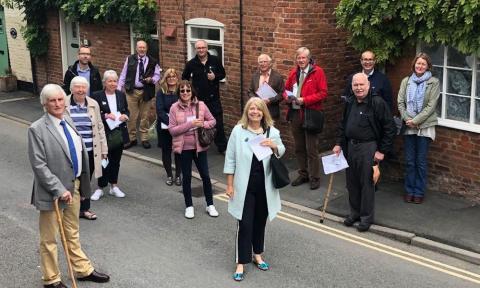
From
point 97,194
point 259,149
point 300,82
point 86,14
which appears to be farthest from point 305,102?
point 86,14

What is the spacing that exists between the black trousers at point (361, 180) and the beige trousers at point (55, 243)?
11.3 feet

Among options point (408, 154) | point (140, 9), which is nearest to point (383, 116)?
point (408, 154)

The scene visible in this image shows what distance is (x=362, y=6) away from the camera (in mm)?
8852

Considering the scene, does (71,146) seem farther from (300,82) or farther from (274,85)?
(274,85)

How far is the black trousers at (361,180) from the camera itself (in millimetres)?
7625

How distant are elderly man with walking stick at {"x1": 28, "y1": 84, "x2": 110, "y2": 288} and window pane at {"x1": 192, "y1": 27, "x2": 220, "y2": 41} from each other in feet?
20.9

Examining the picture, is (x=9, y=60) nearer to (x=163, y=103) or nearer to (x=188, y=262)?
(x=163, y=103)

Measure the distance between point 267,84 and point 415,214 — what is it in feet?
10.2

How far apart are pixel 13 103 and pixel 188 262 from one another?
11745mm

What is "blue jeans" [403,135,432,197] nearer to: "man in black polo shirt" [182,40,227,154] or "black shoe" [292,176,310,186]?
"black shoe" [292,176,310,186]

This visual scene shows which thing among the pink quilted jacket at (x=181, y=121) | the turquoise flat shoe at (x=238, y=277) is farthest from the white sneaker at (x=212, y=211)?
the turquoise flat shoe at (x=238, y=277)

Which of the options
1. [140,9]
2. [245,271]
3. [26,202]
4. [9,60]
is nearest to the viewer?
[245,271]

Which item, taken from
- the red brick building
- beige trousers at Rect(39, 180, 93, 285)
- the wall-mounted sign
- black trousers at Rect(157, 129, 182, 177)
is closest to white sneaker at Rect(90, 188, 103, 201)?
black trousers at Rect(157, 129, 182, 177)

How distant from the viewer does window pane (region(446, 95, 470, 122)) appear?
865cm
